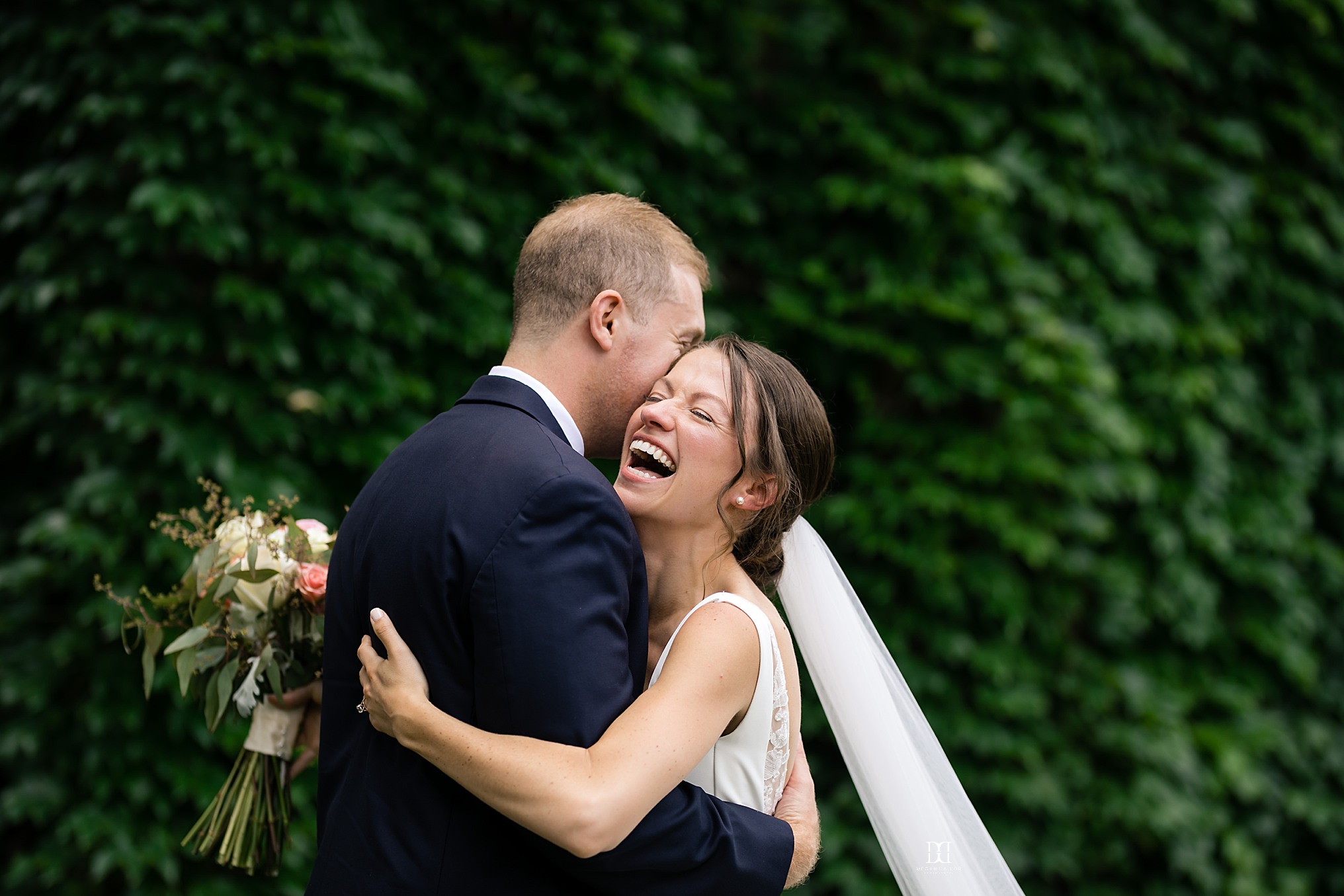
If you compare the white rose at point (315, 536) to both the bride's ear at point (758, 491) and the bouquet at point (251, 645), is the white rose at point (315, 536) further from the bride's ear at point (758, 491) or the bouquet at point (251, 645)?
the bride's ear at point (758, 491)

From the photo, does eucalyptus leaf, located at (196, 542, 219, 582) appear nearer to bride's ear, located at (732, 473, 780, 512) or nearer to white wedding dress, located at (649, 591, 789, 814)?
white wedding dress, located at (649, 591, 789, 814)

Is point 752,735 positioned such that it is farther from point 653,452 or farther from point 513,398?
point 513,398

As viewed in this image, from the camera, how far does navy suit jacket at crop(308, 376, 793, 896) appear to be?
174cm

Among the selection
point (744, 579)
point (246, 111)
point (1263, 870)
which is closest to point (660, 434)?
point (744, 579)

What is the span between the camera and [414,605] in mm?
1850

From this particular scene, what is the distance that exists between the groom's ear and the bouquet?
90 cm

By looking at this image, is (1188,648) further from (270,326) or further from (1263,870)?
(270,326)

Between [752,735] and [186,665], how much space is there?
4.74 ft

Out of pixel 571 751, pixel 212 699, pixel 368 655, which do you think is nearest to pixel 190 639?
pixel 212 699

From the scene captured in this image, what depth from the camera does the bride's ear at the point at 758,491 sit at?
7.83 ft

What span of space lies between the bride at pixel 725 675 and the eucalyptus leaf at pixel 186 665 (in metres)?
0.92

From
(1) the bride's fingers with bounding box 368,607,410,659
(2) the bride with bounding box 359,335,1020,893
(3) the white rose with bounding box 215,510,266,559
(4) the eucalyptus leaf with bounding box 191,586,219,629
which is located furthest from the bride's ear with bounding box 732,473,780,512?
(4) the eucalyptus leaf with bounding box 191,586,219,629

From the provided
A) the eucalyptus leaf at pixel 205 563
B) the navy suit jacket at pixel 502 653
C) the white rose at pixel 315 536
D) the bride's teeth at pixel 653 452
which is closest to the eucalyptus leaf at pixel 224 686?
the eucalyptus leaf at pixel 205 563

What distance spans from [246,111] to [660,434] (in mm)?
2431
